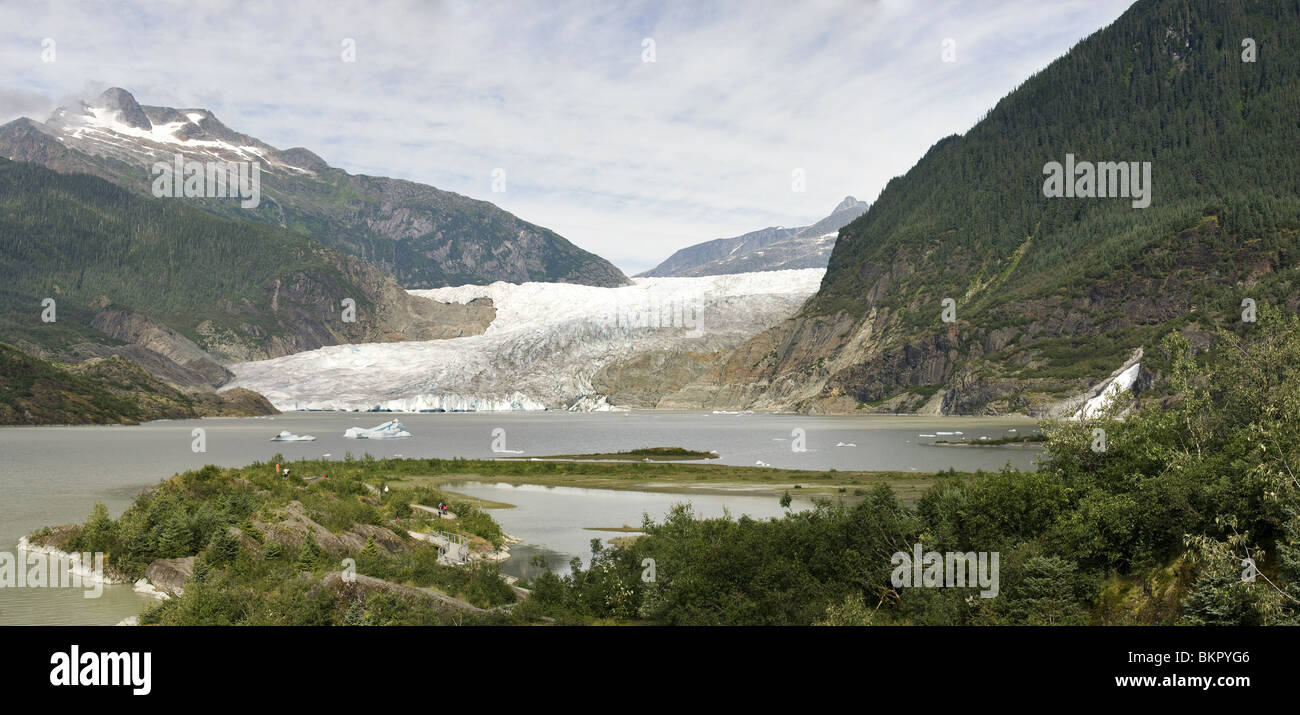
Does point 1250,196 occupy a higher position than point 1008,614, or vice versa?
point 1250,196

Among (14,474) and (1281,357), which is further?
(14,474)

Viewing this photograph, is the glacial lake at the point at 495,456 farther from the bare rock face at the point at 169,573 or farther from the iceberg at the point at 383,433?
the iceberg at the point at 383,433

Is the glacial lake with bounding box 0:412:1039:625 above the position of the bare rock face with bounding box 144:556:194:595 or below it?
below

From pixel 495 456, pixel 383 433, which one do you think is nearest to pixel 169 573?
pixel 495 456

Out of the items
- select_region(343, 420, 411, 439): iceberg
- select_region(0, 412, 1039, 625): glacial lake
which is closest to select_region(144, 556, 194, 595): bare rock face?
select_region(0, 412, 1039, 625): glacial lake

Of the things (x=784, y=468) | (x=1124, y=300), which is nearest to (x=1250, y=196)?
(x=1124, y=300)

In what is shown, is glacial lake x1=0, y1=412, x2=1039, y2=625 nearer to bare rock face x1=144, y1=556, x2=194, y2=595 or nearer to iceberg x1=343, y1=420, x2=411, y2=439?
bare rock face x1=144, y1=556, x2=194, y2=595

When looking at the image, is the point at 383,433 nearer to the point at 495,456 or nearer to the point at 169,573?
the point at 495,456
